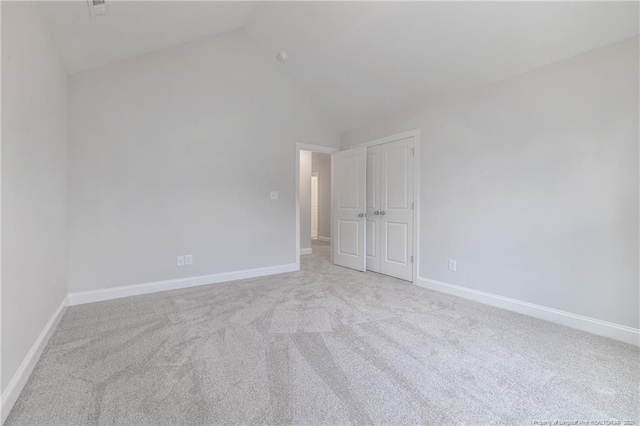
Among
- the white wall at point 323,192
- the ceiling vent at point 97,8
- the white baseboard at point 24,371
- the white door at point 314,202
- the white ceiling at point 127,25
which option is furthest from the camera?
the white door at point 314,202

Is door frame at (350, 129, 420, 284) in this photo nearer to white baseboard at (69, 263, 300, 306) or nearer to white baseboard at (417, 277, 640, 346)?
white baseboard at (417, 277, 640, 346)

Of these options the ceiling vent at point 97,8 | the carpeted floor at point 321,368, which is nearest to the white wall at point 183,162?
the carpeted floor at point 321,368

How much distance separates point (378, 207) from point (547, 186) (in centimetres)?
208

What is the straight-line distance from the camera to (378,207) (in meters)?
4.23

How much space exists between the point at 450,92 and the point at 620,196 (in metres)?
1.85

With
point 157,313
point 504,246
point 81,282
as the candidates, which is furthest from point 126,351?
point 504,246

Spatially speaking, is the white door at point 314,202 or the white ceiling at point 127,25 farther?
the white door at point 314,202

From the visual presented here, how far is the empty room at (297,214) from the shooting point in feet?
5.02

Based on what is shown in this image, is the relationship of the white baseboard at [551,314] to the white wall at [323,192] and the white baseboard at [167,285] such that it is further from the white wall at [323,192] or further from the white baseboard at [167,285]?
the white wall at [323,192]

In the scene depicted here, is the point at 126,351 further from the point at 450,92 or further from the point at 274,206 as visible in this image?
the point at 450,92

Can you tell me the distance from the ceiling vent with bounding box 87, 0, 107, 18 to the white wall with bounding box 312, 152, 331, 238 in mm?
5900

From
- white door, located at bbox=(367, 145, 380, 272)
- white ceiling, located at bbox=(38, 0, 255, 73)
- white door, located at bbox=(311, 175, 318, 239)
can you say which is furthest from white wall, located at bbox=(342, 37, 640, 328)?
white door, located at bbox=(311, 175, 318, 239)

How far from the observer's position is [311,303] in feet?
9.67

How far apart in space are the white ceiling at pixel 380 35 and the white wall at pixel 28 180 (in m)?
0.41
